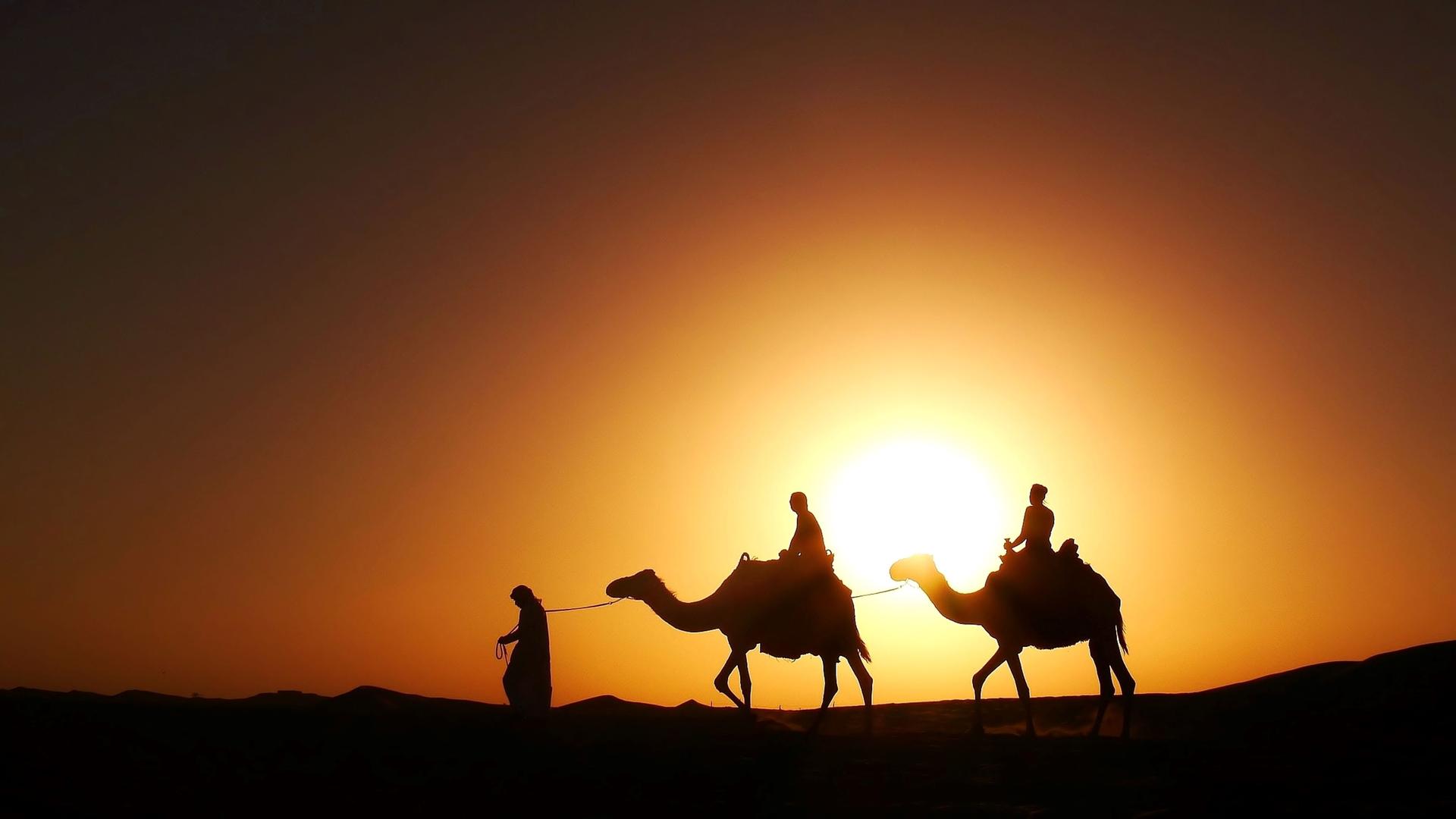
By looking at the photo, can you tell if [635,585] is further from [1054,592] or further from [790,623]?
[1054,592]

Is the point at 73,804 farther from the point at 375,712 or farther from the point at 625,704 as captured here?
the point at 625,704

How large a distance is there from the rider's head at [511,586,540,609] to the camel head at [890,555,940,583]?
5387mm

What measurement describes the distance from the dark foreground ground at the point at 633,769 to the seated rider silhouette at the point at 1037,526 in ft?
10.1

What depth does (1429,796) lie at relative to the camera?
10398mm

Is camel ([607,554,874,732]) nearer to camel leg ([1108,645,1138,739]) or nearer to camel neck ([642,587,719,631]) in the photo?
camel neck ([642,587,719,631])

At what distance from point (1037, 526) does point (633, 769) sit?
7385mm

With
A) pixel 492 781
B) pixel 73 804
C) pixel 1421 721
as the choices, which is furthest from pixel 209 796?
pixel 1421 721

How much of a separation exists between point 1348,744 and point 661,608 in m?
9.24

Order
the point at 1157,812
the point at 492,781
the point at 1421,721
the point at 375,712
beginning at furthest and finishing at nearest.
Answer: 1. the point at 1421,721
2. the point at 375,712
3. the point at 492,781
4. the point at 1157,812

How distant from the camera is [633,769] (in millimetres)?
12562

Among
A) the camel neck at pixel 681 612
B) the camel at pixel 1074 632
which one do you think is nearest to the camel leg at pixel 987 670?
the camel at pixel 1074 632

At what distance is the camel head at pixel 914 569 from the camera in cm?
1823

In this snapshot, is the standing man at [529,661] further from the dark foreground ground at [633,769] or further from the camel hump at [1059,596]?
the camel hump at [1059,596]

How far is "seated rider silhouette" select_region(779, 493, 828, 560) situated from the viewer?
1734 centimetres
